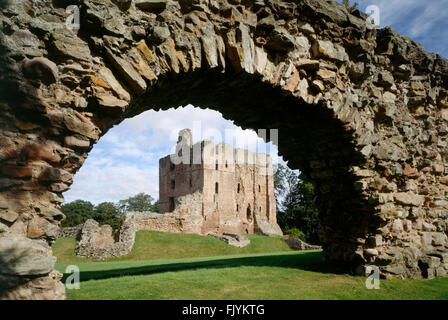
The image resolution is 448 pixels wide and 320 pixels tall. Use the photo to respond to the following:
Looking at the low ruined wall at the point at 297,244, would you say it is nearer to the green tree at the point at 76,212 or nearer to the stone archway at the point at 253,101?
the stone archway at the point at 253,101

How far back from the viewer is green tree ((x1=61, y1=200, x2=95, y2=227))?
119 ft

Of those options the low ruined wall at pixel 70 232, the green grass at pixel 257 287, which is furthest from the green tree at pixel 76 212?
the green grass at pixel 257 287

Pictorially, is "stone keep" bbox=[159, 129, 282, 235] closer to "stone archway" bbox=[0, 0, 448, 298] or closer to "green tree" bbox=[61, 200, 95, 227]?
"green tree" bbox=[61, 200, 95, 227]

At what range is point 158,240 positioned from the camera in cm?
2028

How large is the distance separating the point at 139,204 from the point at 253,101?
5732 centimetres

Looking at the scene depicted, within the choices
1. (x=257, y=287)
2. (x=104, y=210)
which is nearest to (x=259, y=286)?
(x=257, y=287)

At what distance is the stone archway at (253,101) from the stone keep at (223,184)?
986 inches

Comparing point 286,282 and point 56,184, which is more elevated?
point 56,184

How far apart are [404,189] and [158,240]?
1677 cm

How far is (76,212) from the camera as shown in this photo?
1624 inches
